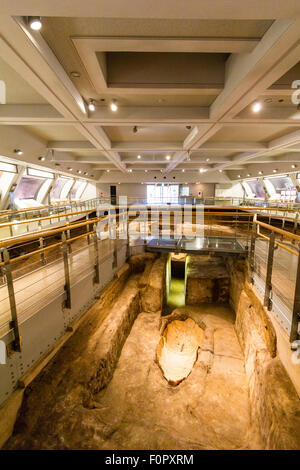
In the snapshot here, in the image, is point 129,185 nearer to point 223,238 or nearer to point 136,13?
point 223,238

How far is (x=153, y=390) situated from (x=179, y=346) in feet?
7.88

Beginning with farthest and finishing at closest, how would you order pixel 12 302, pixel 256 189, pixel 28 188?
pixel 256 189
pixel 28 188
pixel 12 302

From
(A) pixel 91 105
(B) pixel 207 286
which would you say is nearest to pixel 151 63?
(A) pixel 91 105

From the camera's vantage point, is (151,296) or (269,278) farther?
(151,296)

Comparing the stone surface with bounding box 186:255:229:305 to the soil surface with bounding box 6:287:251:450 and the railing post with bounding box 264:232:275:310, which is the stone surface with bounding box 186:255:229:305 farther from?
the railing post with bounding box 264:232:275:310

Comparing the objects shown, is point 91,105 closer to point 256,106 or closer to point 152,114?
point 152,114

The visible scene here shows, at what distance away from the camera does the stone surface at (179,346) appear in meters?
4.23

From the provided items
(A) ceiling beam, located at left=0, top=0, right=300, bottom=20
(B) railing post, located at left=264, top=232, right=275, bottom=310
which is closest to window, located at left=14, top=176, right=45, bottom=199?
(A) ceiling beam, located at left=0, top=0, right=300, bottom=20

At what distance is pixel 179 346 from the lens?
500 centimetres

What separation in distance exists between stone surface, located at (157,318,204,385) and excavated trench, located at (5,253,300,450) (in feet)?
0.11

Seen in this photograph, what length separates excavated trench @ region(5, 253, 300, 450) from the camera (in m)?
1.80

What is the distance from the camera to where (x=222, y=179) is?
52.5 ft

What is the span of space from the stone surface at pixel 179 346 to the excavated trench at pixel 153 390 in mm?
33
